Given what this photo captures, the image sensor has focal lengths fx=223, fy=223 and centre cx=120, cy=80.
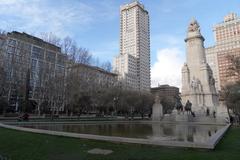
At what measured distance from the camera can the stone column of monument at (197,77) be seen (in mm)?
54219

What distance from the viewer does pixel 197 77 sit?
5703 cm

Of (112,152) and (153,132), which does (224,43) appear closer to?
(153,132)

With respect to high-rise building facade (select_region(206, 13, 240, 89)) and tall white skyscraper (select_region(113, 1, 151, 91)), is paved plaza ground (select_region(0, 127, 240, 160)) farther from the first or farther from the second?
tall white skyscraper (select_region(113, 1, 151, 91))

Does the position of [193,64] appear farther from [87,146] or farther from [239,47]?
[87,146]

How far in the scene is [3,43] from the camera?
42.2m

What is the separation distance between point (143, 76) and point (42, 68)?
13000 cm

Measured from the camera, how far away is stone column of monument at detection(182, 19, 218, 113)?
5422 cm

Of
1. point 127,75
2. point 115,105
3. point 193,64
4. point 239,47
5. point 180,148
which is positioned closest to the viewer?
point 180,148

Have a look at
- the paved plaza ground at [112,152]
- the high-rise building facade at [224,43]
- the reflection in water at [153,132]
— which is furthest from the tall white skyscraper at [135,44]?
the paved plaza ground at [112,152]

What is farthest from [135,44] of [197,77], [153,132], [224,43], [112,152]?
[112,152]

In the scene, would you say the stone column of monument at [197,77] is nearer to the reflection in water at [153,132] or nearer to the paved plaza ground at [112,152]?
the reflection in water at [153,132]

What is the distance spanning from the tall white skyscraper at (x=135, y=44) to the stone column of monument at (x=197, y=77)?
326 ft

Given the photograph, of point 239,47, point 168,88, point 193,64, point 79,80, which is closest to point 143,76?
point 168,88

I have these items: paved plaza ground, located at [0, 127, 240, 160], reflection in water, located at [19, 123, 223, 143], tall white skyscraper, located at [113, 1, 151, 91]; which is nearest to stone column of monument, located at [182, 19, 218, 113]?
reflection in water, located at [19, 123, 223, 143]
